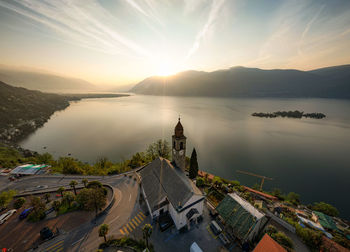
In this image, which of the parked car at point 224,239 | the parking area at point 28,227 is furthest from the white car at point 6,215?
the parked car at point 224,239

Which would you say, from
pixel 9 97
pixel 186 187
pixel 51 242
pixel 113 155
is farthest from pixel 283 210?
pixel 9 97

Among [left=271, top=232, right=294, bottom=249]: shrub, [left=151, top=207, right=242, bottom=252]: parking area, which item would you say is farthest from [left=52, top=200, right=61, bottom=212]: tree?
[left=271, top=232, right=294, bottom=249]: shrub

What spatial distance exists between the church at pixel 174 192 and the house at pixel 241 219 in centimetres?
452

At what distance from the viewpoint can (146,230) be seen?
1650cm

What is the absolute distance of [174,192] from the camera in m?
21.3

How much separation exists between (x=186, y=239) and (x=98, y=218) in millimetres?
16250

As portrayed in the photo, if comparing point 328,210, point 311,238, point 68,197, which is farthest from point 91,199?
point 328,210

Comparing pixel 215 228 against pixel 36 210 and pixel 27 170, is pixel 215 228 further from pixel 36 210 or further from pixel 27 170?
pixel 27 170

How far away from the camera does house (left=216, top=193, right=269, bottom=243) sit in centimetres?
1864

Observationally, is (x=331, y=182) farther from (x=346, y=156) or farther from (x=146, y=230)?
(x=146, y=230)

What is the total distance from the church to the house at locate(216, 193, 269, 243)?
4521 mm

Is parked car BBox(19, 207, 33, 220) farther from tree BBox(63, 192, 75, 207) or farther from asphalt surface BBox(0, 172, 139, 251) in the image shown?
asphalt surface BBox(0, 172, 139, 251)

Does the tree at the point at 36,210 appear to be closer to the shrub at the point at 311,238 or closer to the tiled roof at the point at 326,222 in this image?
the shrub at the point at 311,238

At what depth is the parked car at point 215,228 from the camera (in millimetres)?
20500
